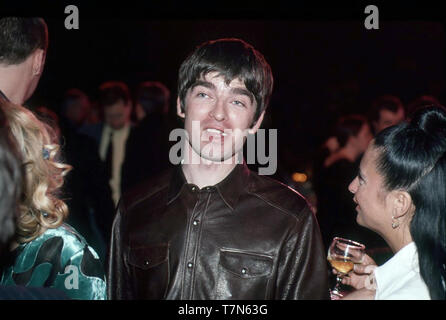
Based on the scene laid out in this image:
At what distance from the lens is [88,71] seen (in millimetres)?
10148

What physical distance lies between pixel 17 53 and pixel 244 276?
1714 millimetres

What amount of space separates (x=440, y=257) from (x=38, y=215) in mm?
1640

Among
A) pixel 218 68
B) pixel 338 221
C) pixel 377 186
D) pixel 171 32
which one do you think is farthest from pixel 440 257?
pixel 171 32

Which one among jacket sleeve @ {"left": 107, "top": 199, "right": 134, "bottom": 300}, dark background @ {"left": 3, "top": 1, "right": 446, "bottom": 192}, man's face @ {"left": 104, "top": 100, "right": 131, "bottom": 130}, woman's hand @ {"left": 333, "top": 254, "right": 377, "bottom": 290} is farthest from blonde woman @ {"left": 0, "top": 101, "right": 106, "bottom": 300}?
dark background @ {"left": 3, "top": 1, "right": 446, "bottom": 192}

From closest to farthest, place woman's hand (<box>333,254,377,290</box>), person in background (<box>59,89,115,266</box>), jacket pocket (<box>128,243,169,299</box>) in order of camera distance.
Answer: jacket pocket (<box>128,243,169,299</box>) < woman's hand (<box>333,254,377,290</box>) < person in background (<box>59,89,115,266</box>)

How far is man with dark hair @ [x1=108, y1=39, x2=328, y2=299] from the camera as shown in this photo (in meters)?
2.39

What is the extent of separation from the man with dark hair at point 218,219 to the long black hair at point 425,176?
410 millimetres

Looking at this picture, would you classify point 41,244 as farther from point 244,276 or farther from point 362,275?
point 362,275

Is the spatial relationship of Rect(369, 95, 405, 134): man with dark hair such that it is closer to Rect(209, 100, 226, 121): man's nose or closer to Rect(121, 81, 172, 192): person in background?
Rect(121, 81, 172, 192): person in background

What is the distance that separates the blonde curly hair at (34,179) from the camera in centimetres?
217

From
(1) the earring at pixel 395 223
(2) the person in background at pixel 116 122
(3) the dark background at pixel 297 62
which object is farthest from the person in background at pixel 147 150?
(3) the dark background at pixel 297 62

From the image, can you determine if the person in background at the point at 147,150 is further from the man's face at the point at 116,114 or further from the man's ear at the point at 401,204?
the man's ear at the point at 401,204

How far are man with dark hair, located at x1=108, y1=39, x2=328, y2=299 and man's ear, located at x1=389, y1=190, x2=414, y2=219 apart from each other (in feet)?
1.17

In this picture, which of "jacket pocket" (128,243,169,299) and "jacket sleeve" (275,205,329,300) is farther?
"jacket pocket" (128,243,169,299)
